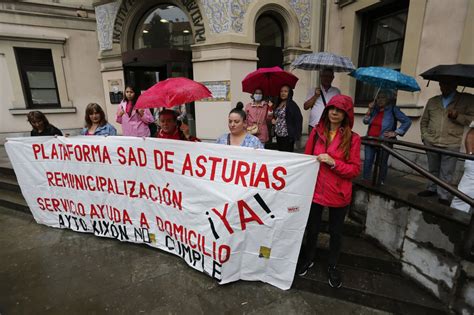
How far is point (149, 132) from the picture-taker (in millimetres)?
4023

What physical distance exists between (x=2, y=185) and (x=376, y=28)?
823cm

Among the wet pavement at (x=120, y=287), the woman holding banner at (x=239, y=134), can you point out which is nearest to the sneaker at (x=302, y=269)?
the wet pavement at (x=120, y=287)

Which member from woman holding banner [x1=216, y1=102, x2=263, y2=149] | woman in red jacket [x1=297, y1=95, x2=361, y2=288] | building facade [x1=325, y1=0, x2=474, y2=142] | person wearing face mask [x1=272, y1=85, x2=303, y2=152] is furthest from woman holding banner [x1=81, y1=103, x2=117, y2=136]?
building facade [x1=325, y1=0, x2=474, y2=142]

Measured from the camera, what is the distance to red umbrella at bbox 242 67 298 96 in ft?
12.0

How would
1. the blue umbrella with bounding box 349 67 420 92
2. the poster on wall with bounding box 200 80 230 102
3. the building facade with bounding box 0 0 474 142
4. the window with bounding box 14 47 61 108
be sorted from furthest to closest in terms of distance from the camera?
the window with bounding box 14 47 61 108, the poster on wall with bounding box 200 80 230 102, the building facade with bounding box 0 0 474 142, the blue umbrella with bounding box 349 67 420 92

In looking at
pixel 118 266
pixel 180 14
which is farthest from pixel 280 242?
pixel 180 14

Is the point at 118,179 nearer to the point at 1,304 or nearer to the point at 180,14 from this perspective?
the point at 1,304

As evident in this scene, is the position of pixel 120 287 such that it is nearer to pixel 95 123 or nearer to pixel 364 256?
pixel 95 123

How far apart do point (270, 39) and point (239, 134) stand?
5.45 metres

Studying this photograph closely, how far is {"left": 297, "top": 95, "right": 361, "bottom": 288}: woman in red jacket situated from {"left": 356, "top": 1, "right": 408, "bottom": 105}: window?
3.80 meters

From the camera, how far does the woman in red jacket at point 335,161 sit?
2199 millimetres

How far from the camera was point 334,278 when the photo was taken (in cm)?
253

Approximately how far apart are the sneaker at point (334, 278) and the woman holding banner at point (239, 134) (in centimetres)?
142

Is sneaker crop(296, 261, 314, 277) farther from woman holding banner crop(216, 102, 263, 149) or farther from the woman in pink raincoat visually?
the woman in pink raincoat
